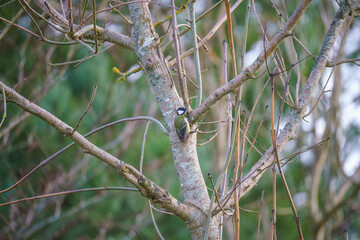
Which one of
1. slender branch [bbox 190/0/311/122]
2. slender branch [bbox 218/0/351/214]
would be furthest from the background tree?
slender branch [bbox 190/0/311/122]

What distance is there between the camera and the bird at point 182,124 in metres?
0.76

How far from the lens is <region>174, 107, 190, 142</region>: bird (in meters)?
0.76

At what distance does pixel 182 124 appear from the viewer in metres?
0.76

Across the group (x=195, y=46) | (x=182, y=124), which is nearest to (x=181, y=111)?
(x=182, y=124)

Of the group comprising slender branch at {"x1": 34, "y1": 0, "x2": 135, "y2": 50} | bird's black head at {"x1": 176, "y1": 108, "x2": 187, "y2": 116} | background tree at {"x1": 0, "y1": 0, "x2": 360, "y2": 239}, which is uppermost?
background tree at {"x1": 0, "y1": 0, "x2": 360, "y2": 239}

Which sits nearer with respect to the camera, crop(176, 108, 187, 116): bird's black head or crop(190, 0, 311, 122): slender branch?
crop(190, 0, 311, 122): slender branch

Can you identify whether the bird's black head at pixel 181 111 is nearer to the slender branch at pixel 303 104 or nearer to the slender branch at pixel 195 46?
the slender branch at pixel 195 46

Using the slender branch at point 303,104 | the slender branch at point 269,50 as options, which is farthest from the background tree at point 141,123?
the slender branch at point 269,50

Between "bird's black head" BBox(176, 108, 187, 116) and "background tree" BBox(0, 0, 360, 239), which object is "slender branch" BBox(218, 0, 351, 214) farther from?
"bird's black head" BBox(176, 108, 187, 116)

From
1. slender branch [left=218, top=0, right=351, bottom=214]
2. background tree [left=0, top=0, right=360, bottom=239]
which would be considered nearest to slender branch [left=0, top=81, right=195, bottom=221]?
background tree [left=0, top=0, right=360, bottom=239]

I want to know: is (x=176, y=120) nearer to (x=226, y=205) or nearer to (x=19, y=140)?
(x=226, y=205)

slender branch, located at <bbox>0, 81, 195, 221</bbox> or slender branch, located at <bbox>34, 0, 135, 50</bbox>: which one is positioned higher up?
slender branch, located at <bbox>34, 0, 135, 50</bbox>

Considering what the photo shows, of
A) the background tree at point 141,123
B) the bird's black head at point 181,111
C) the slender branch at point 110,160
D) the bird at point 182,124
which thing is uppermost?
the background tree at point 141,123

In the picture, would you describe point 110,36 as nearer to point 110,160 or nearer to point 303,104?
point 110,160
